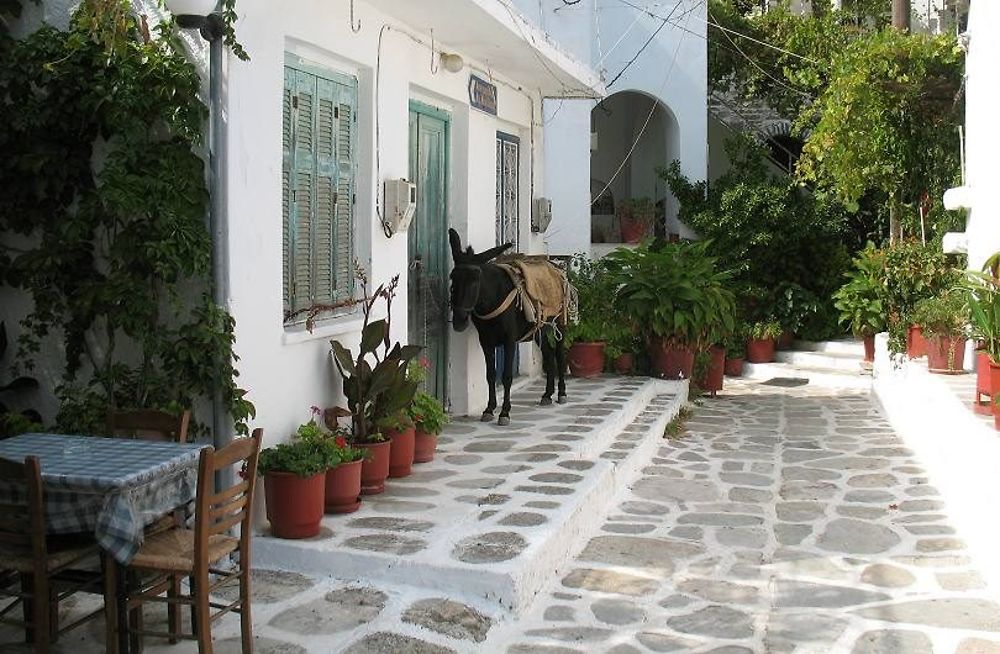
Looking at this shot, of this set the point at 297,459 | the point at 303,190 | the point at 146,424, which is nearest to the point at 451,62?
the point at 303,190

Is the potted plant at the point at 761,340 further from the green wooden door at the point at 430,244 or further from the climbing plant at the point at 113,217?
the climbing plant at the point at 113,217

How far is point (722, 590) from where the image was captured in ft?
18.9

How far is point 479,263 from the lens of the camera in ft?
28.9

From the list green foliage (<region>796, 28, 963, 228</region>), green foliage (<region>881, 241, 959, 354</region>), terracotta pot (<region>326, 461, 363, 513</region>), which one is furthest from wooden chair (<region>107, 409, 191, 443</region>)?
green foliage (<region>796, 28, 963, 228</region>)

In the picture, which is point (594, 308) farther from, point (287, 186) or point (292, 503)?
point (292, 503)

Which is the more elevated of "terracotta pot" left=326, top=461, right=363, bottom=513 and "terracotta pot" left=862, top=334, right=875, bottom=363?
"terracotta pot" left=862, top=334, right=875, bottom=363

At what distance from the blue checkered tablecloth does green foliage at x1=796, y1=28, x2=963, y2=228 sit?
1076cm

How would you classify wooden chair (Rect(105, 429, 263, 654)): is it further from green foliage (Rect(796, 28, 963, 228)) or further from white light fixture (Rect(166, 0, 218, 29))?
green foliage (Rect(796, 28, 963, 228))

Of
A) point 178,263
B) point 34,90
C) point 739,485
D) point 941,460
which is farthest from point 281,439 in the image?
point 941,460

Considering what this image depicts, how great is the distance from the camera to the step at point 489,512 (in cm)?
536

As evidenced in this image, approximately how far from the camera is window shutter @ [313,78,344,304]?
22.6 ft

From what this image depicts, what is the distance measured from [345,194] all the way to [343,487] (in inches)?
85.9

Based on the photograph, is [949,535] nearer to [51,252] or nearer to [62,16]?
[51,252]

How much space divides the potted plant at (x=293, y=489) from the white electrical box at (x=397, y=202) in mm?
2367
